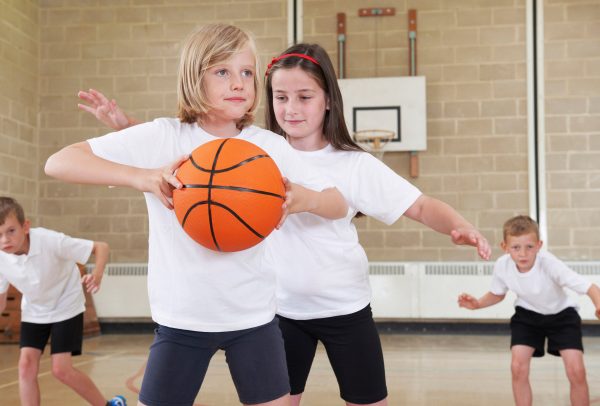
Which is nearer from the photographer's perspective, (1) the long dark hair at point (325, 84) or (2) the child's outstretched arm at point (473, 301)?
(1) the long dark hair at point (325, 84)

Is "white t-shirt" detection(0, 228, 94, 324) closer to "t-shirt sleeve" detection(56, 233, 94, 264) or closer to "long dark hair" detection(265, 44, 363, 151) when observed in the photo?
"t-shirt sleeve" detection(56, 233, 94, 264)

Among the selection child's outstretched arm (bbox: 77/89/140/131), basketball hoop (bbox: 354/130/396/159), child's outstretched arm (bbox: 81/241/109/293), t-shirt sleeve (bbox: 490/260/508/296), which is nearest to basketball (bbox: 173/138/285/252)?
child's outstretched arm (bbox: 77/89/140/131)

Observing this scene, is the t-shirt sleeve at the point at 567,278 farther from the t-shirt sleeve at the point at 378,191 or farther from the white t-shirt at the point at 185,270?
the white t-shirt at the point at 185,270

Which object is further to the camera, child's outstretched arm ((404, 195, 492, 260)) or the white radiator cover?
the white radiator cover

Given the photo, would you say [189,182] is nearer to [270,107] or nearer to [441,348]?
[270,107]

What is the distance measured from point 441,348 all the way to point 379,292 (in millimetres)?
1245

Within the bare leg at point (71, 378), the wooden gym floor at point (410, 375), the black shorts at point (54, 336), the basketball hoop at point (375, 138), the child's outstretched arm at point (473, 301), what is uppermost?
the basketball hoop at point (375, 138)

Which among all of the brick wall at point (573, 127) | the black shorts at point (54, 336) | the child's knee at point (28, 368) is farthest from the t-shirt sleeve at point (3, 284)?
the brick wall at point (573, 127)

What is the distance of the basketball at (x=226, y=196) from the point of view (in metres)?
1.61

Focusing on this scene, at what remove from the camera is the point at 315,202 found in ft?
6.09

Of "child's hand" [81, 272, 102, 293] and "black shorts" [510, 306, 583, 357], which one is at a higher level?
"child's hand" [81, 272, 102, 293]

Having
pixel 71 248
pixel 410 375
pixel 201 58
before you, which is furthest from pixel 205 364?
pixel 410 375

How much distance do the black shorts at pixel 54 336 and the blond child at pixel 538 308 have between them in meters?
1.98

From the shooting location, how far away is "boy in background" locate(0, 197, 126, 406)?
11.3 ft
